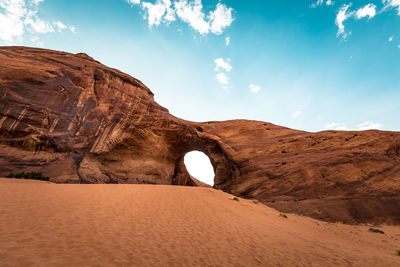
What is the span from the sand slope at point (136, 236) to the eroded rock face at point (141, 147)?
6807 mm

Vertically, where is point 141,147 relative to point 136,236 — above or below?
above

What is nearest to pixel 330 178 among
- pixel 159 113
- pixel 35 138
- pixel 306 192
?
pixel 306 192

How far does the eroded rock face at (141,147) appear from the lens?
45.1ft

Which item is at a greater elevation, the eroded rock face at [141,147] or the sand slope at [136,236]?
the eroded rock face at [141,147]

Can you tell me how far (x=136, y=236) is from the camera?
487cm

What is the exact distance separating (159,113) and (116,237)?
18559 millimetres

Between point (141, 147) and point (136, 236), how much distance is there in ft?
56.0

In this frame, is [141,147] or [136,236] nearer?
[136,236]

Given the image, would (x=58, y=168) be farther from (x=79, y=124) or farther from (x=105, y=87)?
(x=105, y=87)

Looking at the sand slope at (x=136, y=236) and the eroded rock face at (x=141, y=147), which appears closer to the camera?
the sand slope at (x=136, y=236)

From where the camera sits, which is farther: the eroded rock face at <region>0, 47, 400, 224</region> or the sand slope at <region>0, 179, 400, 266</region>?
the eroded rock face at <region>0, 47, 400, 224</region>

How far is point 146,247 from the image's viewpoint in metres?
4.30

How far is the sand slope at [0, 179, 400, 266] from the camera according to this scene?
3.64 m

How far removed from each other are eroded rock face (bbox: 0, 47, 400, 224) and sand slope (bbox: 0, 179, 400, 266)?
6807 mm
